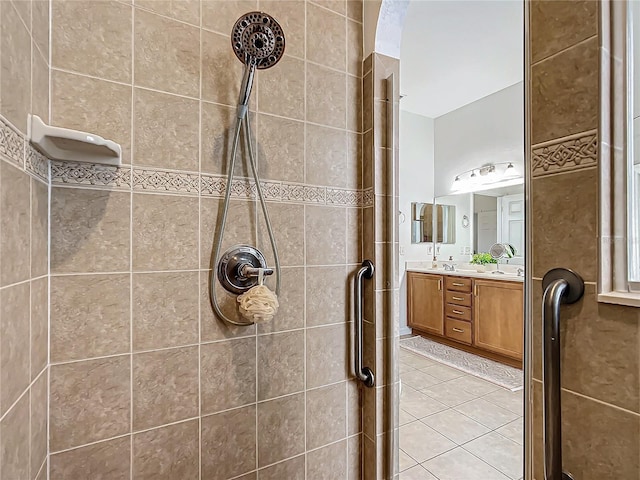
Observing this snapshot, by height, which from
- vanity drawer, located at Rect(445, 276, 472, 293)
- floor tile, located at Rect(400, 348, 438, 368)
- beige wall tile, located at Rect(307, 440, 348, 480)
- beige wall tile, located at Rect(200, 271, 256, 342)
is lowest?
floor tile, located at Rect(400, 348, 438, 368)

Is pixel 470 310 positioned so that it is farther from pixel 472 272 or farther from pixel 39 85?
pixel 39 85

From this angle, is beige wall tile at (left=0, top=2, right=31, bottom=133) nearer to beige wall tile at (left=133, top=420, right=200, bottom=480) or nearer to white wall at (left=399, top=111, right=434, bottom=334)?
beige wall tile at (left=133, top=420, right=200, bottom=480)

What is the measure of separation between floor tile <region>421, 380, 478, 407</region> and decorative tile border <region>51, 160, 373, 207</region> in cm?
192

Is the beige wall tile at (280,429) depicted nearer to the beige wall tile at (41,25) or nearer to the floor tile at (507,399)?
the beige wall tile at (41,25)

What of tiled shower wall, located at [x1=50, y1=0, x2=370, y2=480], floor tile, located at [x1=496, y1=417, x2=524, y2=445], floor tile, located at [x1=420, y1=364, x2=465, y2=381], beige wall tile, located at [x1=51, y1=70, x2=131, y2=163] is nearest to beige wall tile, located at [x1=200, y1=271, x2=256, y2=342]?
tiled shower wall, located at [x1=50, y1=0, x2=370, y2=480]

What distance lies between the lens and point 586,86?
0.65 meters

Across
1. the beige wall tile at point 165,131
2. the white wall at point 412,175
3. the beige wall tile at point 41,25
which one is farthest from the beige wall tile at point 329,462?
the white wall at point 412,175

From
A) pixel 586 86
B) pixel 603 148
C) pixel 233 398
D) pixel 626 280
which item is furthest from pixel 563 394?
pixel 233 398

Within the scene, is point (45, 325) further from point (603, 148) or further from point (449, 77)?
point (449, 77)

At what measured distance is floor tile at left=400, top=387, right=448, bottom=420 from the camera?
7.45ft

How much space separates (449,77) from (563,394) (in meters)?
3.52

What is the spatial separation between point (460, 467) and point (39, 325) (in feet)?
6.65

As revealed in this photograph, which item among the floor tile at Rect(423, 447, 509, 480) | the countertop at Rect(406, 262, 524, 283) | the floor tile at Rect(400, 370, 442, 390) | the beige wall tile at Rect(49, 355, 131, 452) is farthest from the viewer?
the countertop at Rect(406, 262, 524, 283)

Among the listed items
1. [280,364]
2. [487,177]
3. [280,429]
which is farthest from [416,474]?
[487,177]
